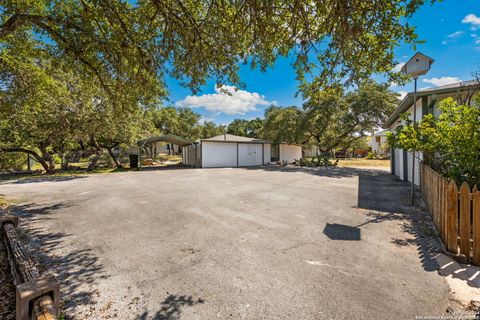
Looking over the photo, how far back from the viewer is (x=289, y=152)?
27.0 metres

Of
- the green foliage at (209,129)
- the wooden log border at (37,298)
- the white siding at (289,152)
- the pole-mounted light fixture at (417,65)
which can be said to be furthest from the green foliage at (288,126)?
the wooden log border at (37,298)

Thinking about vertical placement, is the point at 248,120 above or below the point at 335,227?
above

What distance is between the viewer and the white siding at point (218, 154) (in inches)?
746

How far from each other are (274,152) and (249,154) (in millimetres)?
6321

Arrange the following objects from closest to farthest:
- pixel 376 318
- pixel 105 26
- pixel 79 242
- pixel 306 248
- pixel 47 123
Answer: pixel 376 318 → pixel 306 248 → pixel 79 242 → pixel 105 26 → pixel 47 123

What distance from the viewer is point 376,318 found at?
2.04 meters

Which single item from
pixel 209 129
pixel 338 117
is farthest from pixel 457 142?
pixel 209 129

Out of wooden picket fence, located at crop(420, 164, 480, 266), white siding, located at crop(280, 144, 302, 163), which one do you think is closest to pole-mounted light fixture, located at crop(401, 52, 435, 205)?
wooden picket fence, located at crop(420, 164, 480, 266)

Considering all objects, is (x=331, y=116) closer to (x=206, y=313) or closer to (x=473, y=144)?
(x=473, y=144)

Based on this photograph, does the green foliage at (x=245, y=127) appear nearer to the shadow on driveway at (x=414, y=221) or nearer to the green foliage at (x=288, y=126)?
the green foliage at (x=288, y=126)

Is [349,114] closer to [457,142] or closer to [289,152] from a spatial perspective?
[289,152]

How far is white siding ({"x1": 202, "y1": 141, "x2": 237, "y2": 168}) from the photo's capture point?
18959 mm

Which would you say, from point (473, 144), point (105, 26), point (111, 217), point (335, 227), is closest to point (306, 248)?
point (335, 227)

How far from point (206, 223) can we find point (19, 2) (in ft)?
21.2
